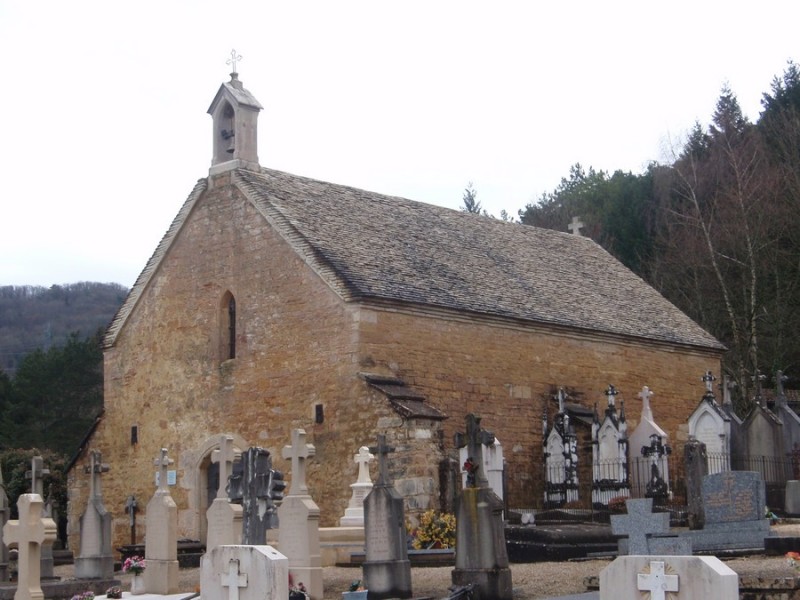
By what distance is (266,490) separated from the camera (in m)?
19.7

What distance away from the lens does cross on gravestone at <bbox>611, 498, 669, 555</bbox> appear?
1780cm

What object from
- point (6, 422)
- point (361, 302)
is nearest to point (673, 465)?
point (361, 302)

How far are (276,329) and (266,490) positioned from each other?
30.5ft

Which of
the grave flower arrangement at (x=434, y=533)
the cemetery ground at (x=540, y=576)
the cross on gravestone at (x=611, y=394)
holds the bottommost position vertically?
the cemetery ground at (x=540, y=576)

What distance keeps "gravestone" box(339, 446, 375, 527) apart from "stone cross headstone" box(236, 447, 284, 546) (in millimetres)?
3490

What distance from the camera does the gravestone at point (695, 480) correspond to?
22.0 metres

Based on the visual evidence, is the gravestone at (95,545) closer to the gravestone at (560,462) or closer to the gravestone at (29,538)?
the gravestone at (29,538)

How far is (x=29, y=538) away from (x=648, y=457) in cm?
1622

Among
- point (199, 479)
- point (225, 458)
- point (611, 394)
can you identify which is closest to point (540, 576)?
point (225, 458)

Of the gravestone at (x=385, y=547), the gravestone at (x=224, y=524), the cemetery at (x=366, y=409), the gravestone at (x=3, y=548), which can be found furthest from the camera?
the gravestone at (x=3, y=548)

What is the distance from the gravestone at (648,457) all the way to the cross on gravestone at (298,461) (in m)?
11.5

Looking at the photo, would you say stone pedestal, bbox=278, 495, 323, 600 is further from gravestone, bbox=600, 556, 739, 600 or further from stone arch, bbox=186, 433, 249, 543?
stone arch, bbox=186, 433, 249, 543

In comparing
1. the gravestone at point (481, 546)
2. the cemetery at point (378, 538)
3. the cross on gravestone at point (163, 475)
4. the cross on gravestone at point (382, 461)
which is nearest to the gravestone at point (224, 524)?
the cemetery at point (378, 538)

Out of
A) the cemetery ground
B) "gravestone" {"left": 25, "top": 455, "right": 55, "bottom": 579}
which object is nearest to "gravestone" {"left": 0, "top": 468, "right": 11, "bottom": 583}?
"gravestone" {"left": 25, "top": 455, "right": 55, "bottom": 579}
